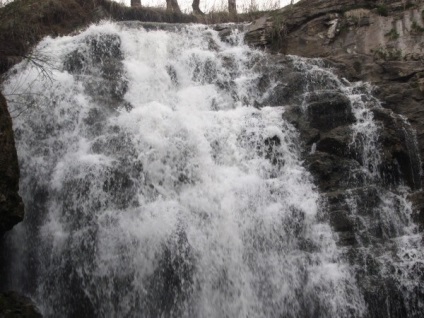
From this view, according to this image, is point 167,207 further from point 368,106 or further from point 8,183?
point 368,106

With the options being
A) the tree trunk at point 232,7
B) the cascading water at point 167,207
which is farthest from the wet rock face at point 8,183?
the tree trunk at point 232,7

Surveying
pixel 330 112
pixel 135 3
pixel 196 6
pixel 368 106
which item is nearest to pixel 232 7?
pixel 196 6

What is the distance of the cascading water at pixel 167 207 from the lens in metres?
6.79

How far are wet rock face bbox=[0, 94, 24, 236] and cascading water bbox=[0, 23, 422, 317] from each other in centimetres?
83

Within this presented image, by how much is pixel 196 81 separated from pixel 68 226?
17.7 ft

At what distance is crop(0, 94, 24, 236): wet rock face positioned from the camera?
6484 mm

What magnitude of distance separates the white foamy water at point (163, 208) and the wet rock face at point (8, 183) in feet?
2.73

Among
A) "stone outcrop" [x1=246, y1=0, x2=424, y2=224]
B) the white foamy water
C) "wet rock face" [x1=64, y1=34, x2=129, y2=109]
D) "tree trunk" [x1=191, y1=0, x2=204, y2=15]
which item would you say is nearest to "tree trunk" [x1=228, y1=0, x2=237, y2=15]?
"tree trunk" [x1=191, y1=0, x2=204, y2=15]

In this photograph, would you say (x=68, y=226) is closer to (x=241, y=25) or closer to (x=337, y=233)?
(x=337, y=233)

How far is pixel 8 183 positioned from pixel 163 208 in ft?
7.73

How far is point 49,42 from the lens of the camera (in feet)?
38.4

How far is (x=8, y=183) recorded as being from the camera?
6.61m

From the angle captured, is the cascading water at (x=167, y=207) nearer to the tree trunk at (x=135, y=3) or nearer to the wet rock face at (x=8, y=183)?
the wet rock face at (x=8, y=183)

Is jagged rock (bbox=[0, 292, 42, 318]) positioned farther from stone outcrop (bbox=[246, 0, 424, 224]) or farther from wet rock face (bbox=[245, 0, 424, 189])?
wet rock face (bbox=[245, 0, 424, 189])
